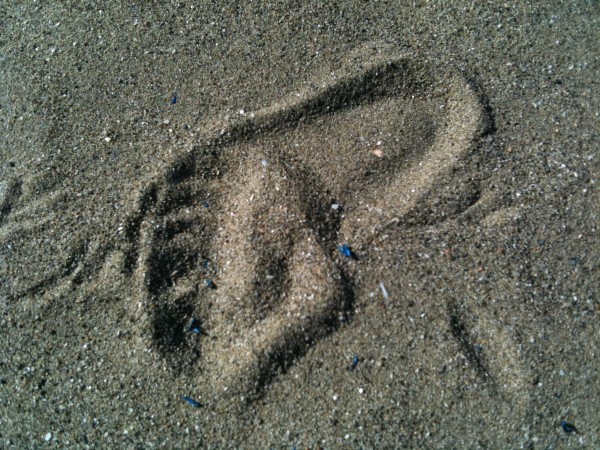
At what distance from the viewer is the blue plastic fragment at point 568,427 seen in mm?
1623

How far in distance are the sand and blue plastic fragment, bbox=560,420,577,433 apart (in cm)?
2

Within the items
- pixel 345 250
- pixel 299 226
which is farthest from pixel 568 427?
pixel 299 226

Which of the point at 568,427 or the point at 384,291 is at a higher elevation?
the point at 384,291

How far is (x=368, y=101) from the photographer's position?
203 centimetres

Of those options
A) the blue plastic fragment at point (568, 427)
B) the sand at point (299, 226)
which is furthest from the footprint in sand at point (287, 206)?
the blue plastic fragment at point (568, 427)

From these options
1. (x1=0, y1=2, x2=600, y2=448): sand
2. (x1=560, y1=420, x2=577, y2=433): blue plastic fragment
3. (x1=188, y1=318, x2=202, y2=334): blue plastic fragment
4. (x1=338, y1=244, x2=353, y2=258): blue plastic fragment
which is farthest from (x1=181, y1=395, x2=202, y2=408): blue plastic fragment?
(x1=560, y1=420, x2=577, y2=433): blue plastic fragment

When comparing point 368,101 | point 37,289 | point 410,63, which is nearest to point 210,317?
point 37,289

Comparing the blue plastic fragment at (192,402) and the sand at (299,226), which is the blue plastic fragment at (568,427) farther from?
the blue plastic fragment at (192,402)

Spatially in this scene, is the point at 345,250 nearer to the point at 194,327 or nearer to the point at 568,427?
the point at 194,327

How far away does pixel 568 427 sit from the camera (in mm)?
1625

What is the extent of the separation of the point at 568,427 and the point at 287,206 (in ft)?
4.12

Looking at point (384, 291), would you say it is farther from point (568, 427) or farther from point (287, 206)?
point (568, 427)

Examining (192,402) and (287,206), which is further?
(287,206)

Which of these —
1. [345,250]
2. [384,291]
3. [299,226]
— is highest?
[299,226]
